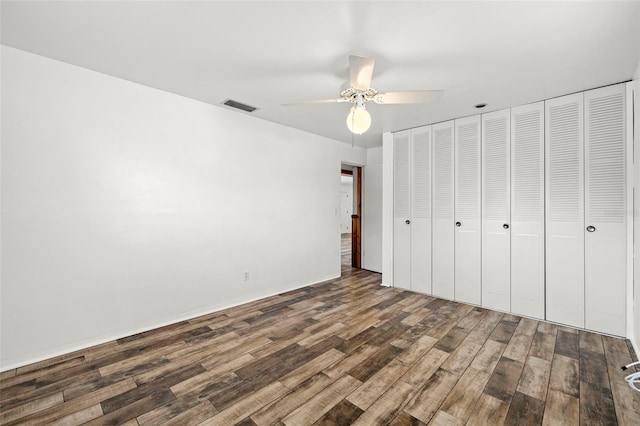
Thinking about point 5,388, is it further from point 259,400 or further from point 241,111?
point 241,111

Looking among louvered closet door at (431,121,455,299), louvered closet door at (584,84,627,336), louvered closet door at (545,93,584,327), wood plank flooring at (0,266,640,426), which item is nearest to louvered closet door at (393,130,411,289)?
louvered closet door at (431,121,455,299)

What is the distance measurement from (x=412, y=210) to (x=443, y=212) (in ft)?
1.48

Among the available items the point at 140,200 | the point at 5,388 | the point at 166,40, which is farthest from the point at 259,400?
the point at 166,40

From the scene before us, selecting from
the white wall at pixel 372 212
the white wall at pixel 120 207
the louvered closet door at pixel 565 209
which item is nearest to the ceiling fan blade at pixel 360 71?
the white wall at pixel 120 207

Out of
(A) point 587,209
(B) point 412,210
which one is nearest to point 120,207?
(B) point 412,210

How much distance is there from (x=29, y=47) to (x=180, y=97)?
1.13m

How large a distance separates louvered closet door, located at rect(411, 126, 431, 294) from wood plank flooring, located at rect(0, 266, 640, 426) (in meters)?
1.03

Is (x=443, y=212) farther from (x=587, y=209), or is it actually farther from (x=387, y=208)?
(x=587, y=209)

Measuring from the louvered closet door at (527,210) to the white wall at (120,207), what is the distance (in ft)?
9.59

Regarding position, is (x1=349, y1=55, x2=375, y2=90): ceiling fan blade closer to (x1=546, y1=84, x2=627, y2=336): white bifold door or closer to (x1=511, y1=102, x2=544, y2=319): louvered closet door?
(x1=511, y1=102, x2=544, y2=319): louvered closet door

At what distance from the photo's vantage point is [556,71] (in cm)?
241

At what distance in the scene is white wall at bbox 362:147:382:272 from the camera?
5391mm

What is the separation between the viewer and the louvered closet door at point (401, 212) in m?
4.20

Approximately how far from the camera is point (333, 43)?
6.55ft
